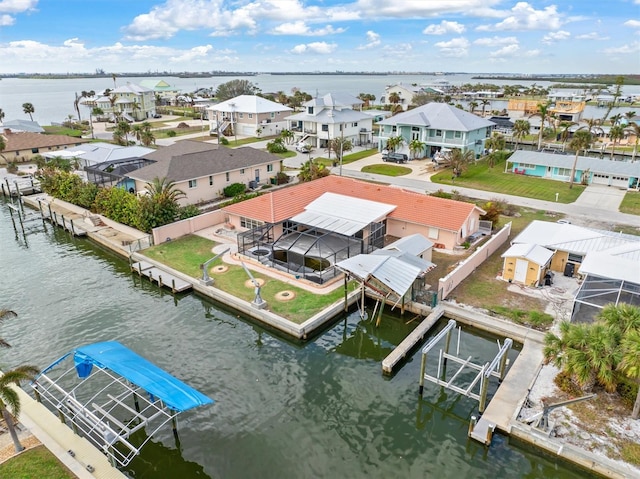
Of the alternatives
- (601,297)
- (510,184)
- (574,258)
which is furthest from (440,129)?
(601,297)

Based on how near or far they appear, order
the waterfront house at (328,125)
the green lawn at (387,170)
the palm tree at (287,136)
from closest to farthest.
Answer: the green lawn at (387,170) < the waterfront house at (328,125) < the palm tree at (287,136)

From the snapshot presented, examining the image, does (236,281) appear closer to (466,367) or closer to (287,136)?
(466,367)

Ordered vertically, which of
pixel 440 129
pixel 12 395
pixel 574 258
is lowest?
pixel 574 258

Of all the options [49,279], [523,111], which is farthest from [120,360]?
[523,111]

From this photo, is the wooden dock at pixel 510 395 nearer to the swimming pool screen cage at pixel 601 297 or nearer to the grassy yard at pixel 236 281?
the swimming pool screen cage at pixel 601 297

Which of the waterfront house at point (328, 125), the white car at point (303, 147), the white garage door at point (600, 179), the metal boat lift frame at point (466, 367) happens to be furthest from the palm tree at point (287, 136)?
the metal boat lift frame at point (466, 367)

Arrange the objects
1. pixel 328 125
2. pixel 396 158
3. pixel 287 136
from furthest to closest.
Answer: pixel 287 136 < pixel 328 125 < pixel 396 158
